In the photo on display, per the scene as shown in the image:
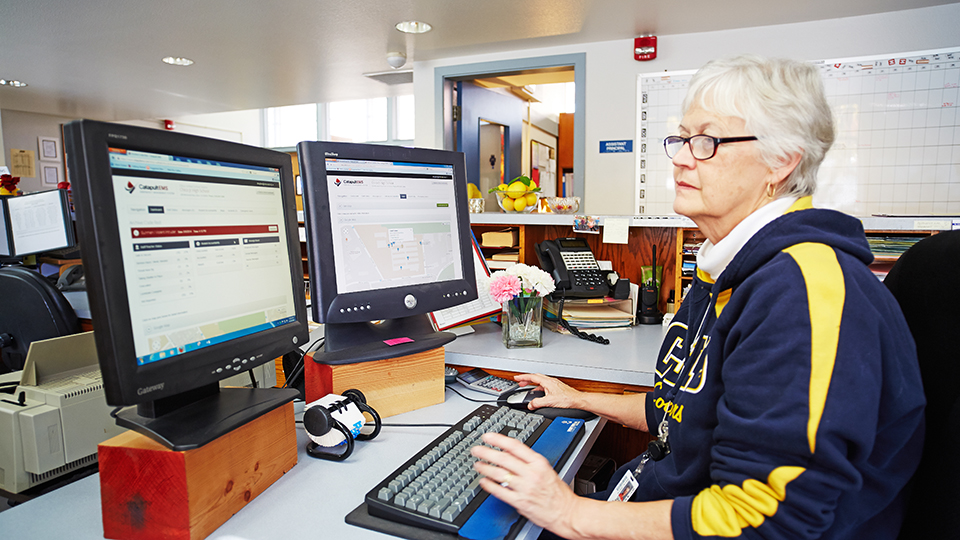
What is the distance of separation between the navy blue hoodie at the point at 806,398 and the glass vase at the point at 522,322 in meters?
0.70

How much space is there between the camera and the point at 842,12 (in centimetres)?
333

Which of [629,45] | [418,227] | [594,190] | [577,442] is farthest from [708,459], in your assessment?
[629,45]

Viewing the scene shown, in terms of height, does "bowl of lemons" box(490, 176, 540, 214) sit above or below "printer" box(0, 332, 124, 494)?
above

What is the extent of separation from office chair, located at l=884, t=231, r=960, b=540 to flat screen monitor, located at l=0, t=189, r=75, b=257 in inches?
122

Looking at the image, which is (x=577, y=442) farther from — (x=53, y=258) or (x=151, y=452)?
(x=53, y=258)

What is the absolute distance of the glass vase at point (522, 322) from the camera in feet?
4.72

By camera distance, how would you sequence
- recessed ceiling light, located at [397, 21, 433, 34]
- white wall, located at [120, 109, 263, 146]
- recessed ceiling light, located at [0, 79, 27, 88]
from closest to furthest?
1. recessed ceiling light, located at [397, 21, 433, 34]
2. recessed ceiling light, located at [0, 79, 27, 88]
3. white wall, located at [120, 109, 263, 146]

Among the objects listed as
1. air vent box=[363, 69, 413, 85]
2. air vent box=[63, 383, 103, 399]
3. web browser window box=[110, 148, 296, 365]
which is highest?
air vent box=[363, 69, 413, 85]

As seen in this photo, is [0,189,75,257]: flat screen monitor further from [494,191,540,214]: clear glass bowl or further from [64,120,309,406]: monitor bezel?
[64,120,309,406]: monitor bezel

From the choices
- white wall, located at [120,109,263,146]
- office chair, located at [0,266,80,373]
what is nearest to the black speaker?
office chair, located at [0,266,80,373]

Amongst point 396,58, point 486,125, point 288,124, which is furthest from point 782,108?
point 288,124

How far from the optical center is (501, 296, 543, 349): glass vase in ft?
4.72

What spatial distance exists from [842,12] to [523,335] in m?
3.36

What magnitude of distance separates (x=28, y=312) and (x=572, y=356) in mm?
2031
